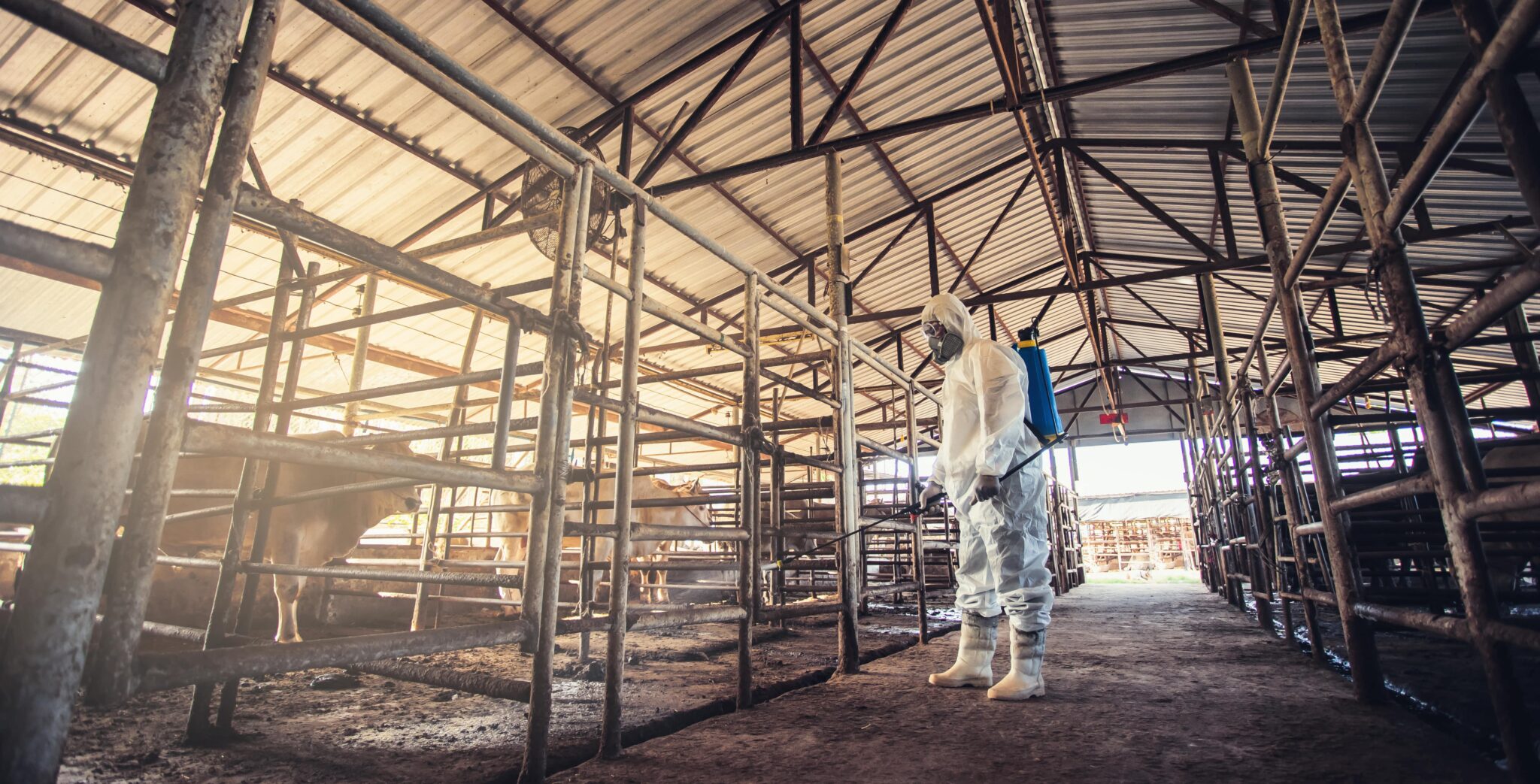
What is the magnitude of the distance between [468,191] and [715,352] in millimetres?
6408

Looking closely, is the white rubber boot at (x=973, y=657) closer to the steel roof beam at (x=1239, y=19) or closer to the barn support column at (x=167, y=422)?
the barn support column at (x=167, y=422)

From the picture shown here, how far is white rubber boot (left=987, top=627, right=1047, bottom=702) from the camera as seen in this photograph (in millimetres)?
2795

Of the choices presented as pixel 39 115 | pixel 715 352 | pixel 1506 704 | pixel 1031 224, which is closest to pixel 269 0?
pixel 1506 704

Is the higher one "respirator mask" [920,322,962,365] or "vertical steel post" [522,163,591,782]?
"respirator mask" [920,322,962,365]

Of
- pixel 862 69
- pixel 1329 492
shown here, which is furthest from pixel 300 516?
pixel 862 69

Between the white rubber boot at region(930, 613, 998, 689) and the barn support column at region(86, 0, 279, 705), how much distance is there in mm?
2912

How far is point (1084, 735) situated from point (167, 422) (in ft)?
8.32

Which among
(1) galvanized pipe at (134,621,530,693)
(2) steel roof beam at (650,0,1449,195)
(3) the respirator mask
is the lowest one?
(1) galvanized pipe at (134,621,530,693)

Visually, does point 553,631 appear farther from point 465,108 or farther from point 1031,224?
point 1031,224

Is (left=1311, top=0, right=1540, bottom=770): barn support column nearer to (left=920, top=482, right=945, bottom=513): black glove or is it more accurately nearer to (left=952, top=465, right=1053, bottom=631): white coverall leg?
→ (left=952, top=465, right=1053, bottom=631): white coverall leg

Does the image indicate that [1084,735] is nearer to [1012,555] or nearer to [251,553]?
[1012,555]

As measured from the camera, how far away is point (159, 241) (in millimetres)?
1004

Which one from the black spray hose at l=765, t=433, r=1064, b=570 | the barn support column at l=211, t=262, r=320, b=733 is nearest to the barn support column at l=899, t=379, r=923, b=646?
the black spray hose at l=765, t=433, r=1064, b=570

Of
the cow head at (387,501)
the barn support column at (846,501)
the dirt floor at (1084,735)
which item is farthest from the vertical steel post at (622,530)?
the cow head at (387,501)
